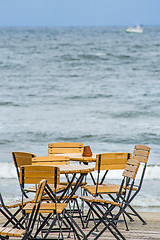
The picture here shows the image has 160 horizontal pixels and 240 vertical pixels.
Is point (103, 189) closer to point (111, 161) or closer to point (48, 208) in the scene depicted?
point (111, 161)

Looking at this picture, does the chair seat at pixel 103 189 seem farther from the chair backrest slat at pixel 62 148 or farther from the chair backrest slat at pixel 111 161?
the chair backrest slat at pixel 62 148

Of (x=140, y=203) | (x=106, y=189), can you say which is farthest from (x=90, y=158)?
(x=140, y=203)

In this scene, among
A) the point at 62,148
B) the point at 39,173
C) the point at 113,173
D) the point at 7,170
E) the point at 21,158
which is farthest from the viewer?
the point at 7,170

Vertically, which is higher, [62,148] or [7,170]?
[62,148]

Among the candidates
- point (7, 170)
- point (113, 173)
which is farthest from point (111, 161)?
point (7, 170)

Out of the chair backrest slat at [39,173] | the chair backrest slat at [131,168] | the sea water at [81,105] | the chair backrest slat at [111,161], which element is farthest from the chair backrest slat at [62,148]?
the chair backrest slat at [39,173]

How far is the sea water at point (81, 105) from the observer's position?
1295cm

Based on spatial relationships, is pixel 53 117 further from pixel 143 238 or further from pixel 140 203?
pixel 143 238

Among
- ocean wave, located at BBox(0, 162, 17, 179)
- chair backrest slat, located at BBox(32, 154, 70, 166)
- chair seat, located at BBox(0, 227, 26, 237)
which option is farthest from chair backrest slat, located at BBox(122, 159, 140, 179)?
ocean wave, located at BBox(0, 162, 17, 179)

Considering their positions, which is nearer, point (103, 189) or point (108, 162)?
point (108, 162)

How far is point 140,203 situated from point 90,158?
1.96m

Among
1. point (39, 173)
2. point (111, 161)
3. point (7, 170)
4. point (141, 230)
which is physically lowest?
point (7, 170)

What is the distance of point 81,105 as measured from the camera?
2178 centimetres

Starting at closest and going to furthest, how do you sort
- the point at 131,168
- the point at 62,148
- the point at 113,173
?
the point at 131,168 < the point at 62,148 < the point at 113,173
